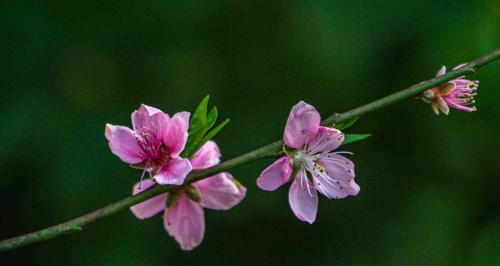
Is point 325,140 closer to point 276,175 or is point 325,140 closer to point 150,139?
point 276,175

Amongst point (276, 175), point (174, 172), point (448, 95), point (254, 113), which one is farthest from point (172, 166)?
point (254, 113)

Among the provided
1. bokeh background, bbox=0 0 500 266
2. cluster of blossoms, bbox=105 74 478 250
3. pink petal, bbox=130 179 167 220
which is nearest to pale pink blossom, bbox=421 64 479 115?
cluster of blossoms, bbox=105 74 478 250

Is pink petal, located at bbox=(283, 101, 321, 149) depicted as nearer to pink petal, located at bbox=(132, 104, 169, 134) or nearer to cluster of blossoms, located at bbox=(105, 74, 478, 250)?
cluster of blossoms, located at bbox=(105, 74, 478, 250)

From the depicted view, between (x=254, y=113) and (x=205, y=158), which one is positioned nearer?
(x=205, y=158)

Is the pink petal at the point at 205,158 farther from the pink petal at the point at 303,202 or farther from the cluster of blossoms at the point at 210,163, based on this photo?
the pink petal at the point at 303,202

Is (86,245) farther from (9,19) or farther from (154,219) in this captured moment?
(9,19)

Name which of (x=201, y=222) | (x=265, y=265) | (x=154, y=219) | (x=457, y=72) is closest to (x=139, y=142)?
(x=201, y=222)

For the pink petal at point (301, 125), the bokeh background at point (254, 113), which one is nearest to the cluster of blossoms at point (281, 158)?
the pink petal at point (301, 125)
